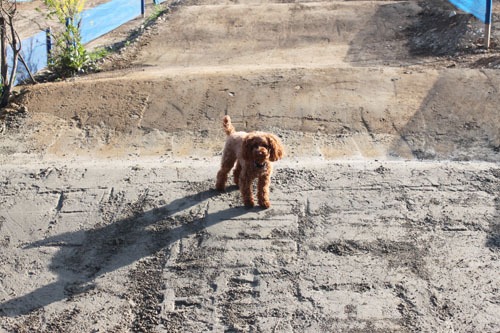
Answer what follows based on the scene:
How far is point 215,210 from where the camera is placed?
679 cm

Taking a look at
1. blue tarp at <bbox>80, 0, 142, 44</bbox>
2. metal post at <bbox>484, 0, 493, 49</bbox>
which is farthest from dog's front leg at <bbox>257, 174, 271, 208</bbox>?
blue tarp at <bbox>80, 0, 142, 44</bbox>

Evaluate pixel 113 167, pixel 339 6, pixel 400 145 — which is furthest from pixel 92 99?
pixel 339 6

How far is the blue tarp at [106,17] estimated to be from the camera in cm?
1533

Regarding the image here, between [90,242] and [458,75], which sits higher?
[458,75]

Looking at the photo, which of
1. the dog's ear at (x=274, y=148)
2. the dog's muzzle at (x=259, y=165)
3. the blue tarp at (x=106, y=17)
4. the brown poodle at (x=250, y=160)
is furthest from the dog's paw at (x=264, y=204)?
the blue tarp at (x=106, y=17)

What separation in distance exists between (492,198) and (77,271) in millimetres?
4643

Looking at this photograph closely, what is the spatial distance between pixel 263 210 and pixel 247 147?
914mm

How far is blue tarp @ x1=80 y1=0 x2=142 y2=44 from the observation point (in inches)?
603

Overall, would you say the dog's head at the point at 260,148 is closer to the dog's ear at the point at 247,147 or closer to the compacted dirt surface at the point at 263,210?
the dog's ear at the point at 247,147

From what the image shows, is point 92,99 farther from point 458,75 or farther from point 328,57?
point 458,75

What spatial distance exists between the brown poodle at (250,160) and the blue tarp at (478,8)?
22.8ft

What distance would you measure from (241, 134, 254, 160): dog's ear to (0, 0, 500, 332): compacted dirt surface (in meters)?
0.78

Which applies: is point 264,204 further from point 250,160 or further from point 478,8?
point 478,8

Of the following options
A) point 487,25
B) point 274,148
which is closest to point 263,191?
point 274,148
